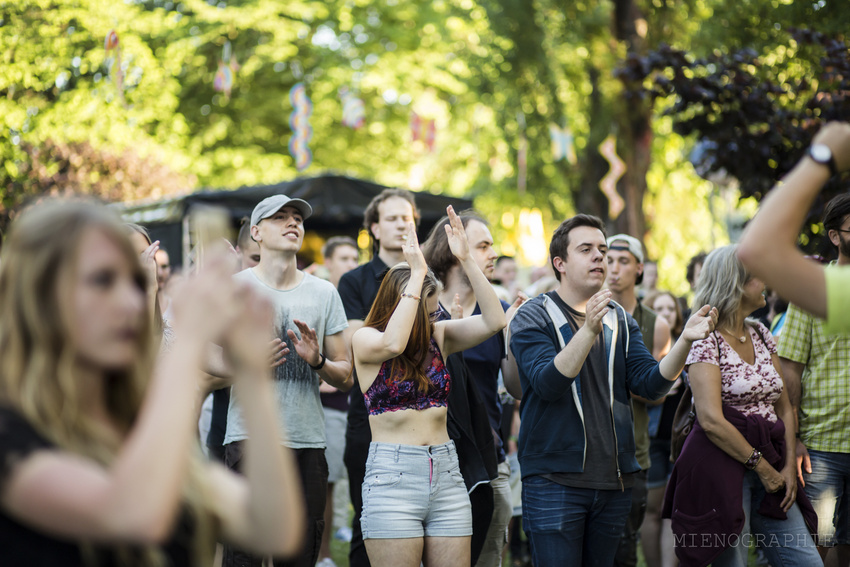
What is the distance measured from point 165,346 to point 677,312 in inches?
170

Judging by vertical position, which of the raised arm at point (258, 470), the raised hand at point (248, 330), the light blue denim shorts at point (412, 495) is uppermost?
the raised hand at point (248, 330)

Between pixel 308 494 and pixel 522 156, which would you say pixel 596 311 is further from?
pixel 522 156

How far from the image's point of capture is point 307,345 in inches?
172

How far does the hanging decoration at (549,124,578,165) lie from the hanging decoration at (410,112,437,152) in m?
6.15

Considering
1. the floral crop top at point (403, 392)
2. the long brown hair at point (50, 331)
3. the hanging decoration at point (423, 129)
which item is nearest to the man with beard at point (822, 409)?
the floral crop top at point (403, 392)

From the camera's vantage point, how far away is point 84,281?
1.62 m

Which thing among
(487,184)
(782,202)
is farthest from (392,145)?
(782,202)

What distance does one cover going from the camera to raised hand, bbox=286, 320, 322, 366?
4344 millimetres

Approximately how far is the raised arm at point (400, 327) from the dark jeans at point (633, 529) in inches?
104

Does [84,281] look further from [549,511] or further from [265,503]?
[549,511]

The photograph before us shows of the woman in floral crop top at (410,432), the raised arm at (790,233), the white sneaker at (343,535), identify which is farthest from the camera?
the white sneaker at (343,535)

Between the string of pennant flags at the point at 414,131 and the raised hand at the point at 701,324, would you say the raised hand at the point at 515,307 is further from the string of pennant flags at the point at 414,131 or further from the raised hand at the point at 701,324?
the string of pennant flags at the point at 414,131

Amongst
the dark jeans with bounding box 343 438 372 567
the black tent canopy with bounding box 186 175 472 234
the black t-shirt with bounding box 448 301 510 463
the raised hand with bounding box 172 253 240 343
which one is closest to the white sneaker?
the dark jeans with bounding box 343 438 372 567

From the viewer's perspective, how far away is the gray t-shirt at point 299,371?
4469 mm
